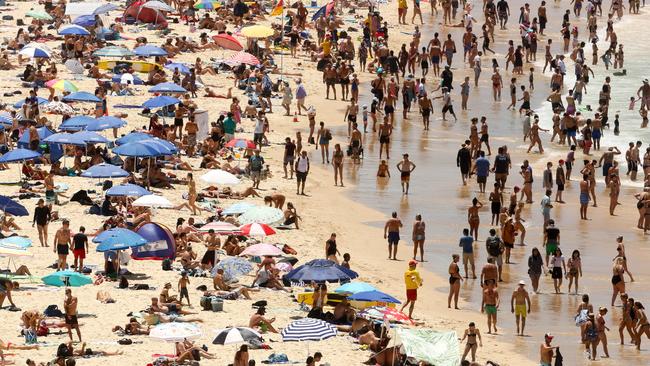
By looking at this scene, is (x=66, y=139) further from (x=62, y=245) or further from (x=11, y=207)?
(x=62, y=245)

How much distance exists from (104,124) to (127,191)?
5.08 metres

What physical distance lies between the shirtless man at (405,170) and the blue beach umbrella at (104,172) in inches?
242

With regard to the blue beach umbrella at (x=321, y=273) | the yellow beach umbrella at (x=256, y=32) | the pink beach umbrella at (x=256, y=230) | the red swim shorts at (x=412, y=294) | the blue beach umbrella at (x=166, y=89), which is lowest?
the red swim shorts at (x=412, y=294)

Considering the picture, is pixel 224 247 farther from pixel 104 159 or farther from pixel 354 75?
pixel 354 75

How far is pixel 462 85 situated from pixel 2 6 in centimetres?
1835

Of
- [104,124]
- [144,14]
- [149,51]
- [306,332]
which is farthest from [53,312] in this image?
[144,14]

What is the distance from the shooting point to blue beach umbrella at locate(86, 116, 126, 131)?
32469 millimetres

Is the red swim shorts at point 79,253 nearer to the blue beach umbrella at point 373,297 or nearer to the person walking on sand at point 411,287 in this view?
the blue beach umbrella at point 373,297

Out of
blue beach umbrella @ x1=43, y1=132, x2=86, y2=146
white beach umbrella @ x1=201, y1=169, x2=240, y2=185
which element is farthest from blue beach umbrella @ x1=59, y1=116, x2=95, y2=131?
white beach umbrella @ x1=201, y1=169, x2=240, y2=185

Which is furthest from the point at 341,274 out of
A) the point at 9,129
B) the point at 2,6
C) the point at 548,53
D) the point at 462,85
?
the point at 2,6

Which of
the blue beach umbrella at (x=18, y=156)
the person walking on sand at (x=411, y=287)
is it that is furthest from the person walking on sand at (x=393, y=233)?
the blue beach umbrella at (x=18, y=156)

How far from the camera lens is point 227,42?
43375 mm

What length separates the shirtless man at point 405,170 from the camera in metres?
32.2

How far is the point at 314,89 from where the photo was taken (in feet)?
140
